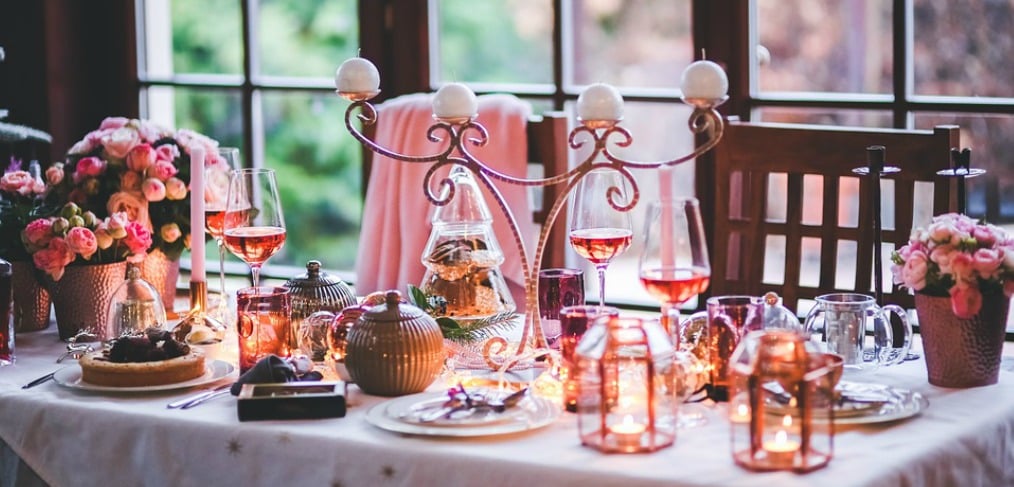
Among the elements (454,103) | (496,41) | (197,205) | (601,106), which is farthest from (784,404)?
(496,41)

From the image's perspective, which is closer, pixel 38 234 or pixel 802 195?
pixel 38 234

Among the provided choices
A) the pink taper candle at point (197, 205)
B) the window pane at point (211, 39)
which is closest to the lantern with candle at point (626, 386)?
the pink taper candle at point (197, 205)

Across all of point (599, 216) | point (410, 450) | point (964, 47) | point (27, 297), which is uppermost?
point (964, 47)

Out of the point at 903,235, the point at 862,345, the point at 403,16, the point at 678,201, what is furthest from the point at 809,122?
the point at 678,201

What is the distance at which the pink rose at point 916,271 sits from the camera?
1631 millimetres

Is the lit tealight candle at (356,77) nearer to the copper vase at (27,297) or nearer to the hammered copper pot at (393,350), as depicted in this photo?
the hammered copper pot at (393,350)

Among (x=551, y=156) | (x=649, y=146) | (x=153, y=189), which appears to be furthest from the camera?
(x=649, y=146)

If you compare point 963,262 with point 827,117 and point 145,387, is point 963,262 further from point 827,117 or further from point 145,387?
point 827,117

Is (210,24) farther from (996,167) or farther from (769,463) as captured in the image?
(769,463)

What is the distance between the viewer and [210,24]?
12.2ft

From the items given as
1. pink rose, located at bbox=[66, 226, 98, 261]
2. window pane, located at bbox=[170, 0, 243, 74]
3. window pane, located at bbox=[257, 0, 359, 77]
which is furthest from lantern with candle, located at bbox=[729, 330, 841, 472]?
window pane, located at bbox=[170, 0, 243, 74]

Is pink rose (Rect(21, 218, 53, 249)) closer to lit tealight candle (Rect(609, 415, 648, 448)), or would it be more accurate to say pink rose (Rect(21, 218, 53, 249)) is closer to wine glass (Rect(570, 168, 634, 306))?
wine glass (Rect(570, 168, 634, 306))

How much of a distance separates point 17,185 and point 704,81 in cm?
116

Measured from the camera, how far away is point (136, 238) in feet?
6.79
